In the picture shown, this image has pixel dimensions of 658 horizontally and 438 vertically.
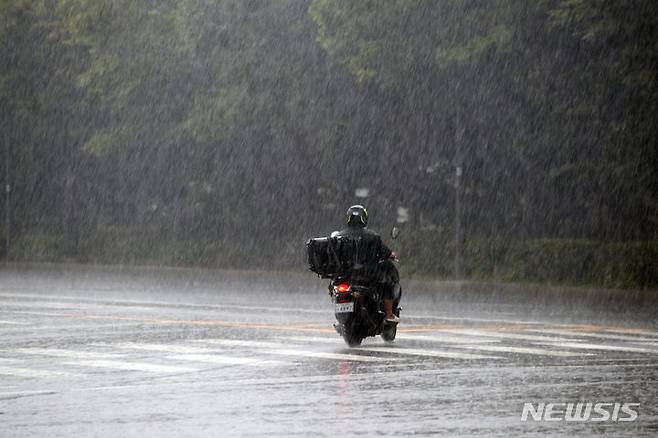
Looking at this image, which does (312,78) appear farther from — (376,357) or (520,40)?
(376,357)

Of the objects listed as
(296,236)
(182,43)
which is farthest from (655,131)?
(182,43)

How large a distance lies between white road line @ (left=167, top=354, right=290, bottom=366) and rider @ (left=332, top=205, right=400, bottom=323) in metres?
2.24

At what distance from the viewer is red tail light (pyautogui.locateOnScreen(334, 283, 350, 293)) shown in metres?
18.1

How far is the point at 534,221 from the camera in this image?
39.0 metres

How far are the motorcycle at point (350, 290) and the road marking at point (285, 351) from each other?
2.55 feet

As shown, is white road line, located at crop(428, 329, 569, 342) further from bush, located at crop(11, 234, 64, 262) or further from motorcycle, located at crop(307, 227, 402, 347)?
bush, located at crop(11, 234, 64, 262)

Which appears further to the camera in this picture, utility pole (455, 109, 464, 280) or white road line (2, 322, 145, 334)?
utility pole (455, 109, 464, 280)

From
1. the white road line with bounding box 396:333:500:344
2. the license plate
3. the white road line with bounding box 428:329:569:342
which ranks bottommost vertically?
the white road line with bounding box 396:333:500:344

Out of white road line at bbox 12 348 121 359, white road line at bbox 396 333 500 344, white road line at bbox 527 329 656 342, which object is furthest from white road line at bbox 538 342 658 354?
white road line at bbox 12 348 121 359

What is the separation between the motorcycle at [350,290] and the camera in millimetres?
18250
